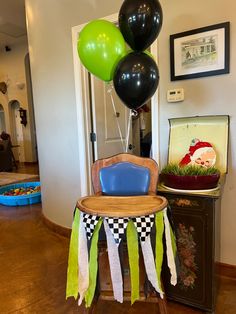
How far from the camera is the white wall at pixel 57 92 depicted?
7.81ft

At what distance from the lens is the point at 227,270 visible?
1.88 m

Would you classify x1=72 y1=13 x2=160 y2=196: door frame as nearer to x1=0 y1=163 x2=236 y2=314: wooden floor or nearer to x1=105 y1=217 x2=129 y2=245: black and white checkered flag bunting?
x1=0 y1=163 x2=236 y2=314: wooden floor

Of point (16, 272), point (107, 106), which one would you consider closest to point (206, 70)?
point (107, 106)

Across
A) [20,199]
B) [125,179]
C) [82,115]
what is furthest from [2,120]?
[125,179]

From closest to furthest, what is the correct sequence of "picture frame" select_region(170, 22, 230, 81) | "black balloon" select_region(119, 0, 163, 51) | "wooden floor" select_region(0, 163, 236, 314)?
"black balloon" select_region(119, 0, 163, 51)
"wooden floor" select_region(0, 163, 236, 314)
"picture frame" select_region(170, 22, 230, 81)

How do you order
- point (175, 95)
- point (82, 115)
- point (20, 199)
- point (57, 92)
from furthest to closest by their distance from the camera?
1. point (20, 199)
2. point (57, 92)
3. point (82, 115)
4. point (175, 95)

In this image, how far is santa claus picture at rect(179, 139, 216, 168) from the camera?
1669 millimetres

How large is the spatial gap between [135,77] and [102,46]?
0.94 ft

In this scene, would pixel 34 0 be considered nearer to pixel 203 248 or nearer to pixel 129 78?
pixel 129 78

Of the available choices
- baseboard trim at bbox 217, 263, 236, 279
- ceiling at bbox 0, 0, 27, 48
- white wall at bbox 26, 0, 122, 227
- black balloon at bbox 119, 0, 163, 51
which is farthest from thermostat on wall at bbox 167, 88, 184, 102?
ceiling at bbox 0, 0, 27, 48

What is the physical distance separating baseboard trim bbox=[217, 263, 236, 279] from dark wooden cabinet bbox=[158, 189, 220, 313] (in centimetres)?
43

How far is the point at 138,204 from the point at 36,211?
2.74 m

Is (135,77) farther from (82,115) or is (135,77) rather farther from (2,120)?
(2,120)

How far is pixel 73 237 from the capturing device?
1.18m
